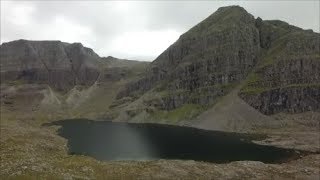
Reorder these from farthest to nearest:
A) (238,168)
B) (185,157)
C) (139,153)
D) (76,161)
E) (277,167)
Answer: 1. (139,153)
2. (185,157)
3. (277,167)
4. (238,168)
5. (76,161)

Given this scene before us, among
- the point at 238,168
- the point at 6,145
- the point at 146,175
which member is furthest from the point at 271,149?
the point at 6,145

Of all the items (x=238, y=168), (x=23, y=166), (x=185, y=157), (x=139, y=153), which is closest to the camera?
(x=23, y=166)

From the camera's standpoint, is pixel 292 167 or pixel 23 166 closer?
pixel 23 166

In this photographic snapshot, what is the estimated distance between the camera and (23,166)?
77375 millimetres

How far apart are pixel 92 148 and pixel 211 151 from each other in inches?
1581

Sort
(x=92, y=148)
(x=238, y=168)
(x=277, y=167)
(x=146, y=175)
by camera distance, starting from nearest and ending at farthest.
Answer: (x=146, y=175)
(x=238, y=168)
(x=277, y=167)
(x=92, y=148)

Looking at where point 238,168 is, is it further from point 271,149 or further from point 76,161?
point 271,149

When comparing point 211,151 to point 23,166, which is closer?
point 23,166

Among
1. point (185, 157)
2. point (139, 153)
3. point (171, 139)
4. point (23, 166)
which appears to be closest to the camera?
point (23, 166)

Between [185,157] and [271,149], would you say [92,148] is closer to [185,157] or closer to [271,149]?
[185,157]

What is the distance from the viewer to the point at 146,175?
85.1m

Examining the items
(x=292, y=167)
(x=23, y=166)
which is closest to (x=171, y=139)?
(x=292, y=167)

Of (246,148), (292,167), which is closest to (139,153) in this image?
(246,148)

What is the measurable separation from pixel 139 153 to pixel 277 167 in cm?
4774
